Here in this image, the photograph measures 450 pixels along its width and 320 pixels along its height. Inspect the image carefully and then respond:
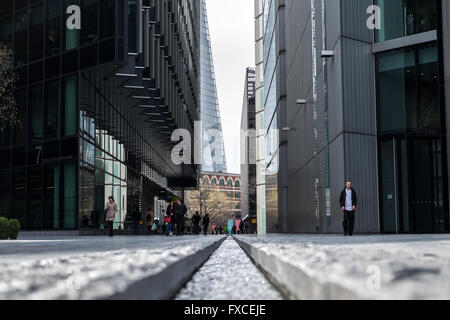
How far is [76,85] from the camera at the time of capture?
29.1 metres

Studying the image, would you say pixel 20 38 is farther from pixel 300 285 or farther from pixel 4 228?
pixel 300 285

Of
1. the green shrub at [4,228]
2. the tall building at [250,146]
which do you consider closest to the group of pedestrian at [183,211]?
the green shrub at [4,228]

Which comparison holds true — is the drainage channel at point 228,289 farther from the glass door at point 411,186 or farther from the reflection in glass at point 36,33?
the reflection in glass at point 36,33

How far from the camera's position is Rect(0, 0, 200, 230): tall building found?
92.0 feet

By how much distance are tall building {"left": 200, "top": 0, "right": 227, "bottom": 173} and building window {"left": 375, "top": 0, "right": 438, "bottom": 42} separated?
146 m

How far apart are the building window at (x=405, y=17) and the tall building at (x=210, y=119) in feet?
479

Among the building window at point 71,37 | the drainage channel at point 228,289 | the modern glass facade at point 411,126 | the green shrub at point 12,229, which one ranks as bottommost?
the green shrub at point 12,229

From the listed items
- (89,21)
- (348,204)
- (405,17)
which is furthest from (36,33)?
(348,204)

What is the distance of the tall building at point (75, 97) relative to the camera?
28047 mm

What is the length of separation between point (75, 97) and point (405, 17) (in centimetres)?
1504

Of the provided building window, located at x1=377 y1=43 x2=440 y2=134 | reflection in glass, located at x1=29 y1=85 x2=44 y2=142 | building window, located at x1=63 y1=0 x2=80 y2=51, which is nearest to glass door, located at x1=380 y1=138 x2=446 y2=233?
building window, located at x1=377 y1=43 x2=440 y2=134

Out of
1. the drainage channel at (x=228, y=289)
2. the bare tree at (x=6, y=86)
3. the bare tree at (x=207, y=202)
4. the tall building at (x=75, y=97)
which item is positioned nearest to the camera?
the drainage channel at (x=228, y=289)

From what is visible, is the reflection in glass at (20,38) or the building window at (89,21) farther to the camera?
the reflection in glass at (20,38)
